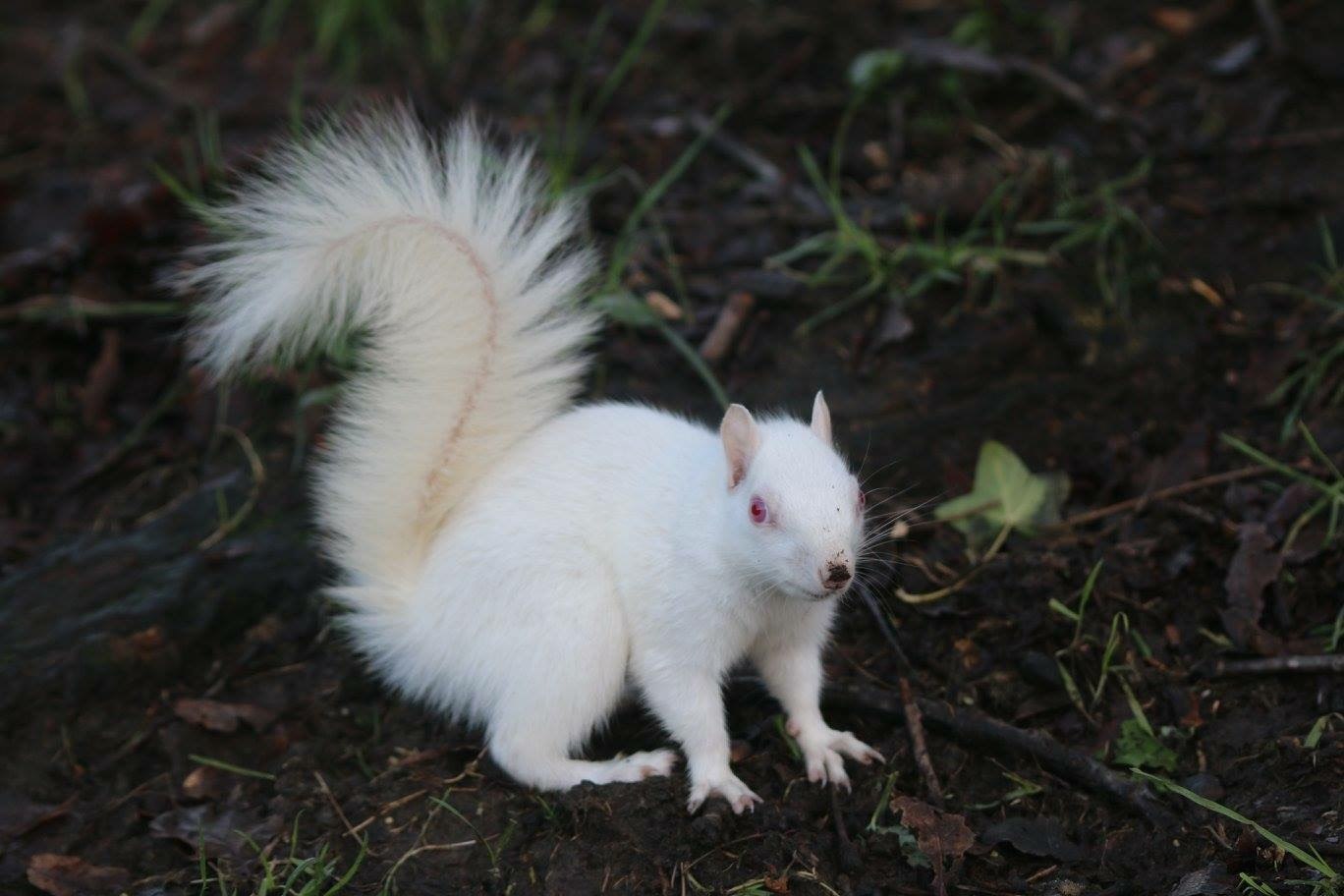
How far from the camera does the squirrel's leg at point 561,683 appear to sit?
114 inches

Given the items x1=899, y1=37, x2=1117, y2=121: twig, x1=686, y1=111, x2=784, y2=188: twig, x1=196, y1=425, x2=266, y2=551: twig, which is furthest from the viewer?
x1=899, y1=37, x2=1117, y2=121: twig

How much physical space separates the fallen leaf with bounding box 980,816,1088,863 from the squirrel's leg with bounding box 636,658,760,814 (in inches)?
20.2

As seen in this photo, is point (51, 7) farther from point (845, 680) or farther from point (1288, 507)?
point (1288, 507)

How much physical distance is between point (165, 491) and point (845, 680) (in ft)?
7.08

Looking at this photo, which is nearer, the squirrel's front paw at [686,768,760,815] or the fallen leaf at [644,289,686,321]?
the squirrel's front paw at [686,768,760,815]

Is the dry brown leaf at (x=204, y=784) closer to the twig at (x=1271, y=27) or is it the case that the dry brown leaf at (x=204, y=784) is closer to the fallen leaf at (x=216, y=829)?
the fallen leaf at (x=216, y=829)

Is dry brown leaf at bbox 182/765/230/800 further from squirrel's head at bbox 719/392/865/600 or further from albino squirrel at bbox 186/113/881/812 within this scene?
squirrel's head at bbox 719/392/865/600

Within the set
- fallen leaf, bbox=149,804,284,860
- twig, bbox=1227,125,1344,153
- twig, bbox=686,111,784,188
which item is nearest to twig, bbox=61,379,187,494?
fallen leaf, bbox=149,804,284,860

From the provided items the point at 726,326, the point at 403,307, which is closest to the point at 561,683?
the point at 403,307

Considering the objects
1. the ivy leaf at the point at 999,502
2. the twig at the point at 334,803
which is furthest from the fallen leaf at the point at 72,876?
the ivy leaf at the point at 999,502

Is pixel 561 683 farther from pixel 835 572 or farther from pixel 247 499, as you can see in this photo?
pixel 247 499

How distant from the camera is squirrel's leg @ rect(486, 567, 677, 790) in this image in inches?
114

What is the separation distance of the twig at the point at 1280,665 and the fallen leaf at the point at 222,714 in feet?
7.74

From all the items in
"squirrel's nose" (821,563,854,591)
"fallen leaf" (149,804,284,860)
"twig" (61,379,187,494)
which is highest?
"squirrel's nose" (821,563,854,591)
